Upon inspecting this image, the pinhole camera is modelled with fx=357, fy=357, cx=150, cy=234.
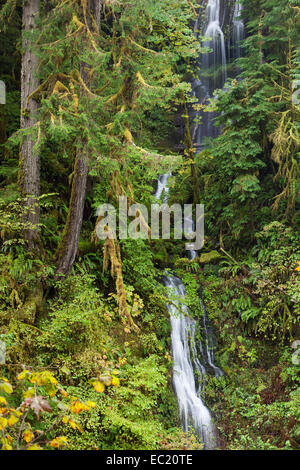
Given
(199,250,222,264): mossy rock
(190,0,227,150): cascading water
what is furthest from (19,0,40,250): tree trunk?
(190,0,227,150): cascading water

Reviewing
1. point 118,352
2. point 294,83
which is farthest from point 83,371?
point 294,83

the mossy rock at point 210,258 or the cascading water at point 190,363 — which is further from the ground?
the mossy rock at point 210,258

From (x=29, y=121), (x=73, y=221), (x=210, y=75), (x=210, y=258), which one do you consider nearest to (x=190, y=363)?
→ (x=210, y=258)

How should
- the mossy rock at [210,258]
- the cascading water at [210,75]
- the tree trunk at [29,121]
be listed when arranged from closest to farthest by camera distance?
the tree trunk at [29,121] → the mossy rock at [210,258] → the cascading water at [210,75]

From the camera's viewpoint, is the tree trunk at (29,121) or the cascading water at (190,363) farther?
the cascading water at (190,363)

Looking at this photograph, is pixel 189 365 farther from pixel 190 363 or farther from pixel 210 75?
pixel 210 75

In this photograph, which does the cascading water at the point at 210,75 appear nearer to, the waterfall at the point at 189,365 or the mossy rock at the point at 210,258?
the mossy rock at the point at 210,258

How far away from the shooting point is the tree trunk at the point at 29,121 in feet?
23.1

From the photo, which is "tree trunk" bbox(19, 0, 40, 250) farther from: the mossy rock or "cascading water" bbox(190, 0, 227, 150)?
"cascading water" bbox(190, 0, 227, 150)

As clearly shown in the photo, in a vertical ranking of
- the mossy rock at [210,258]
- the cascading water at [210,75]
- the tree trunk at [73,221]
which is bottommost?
the mossy rock at [210,258]

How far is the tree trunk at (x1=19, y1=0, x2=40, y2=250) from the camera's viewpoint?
705cm

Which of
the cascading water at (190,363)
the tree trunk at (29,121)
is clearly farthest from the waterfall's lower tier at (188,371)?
the tree trunk at (29,121)

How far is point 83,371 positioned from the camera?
594 cm

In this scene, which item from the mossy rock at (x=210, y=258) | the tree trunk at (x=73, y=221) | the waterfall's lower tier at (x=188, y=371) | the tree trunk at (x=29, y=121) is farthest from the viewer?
the mossy rock at (x=210, y=258)
